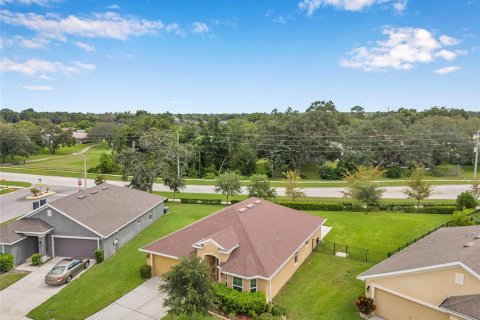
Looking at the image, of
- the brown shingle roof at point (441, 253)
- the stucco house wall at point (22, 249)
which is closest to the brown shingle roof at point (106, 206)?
the stucco house wall at point (22, 249)

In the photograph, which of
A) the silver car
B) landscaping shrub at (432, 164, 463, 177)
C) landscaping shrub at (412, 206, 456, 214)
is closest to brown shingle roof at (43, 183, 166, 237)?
the silver car

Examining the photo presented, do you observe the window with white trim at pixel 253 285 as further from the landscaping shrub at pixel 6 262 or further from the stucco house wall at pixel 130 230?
the landscaping shrub at pixel 6 262

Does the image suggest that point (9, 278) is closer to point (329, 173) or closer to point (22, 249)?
point (22, 249)

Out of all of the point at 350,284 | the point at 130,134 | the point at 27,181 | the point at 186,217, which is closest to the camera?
the point at 350,284

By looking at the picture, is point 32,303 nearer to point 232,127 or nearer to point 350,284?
point 350,284

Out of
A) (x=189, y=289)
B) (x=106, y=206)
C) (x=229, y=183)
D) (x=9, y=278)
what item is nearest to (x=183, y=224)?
(x=106, y=206)

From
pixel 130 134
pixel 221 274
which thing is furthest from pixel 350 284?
pixel 130 134

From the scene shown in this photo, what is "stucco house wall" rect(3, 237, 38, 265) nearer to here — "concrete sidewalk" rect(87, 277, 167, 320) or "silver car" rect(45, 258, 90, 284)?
"silver car" rect(45, 258, 90, 284)
